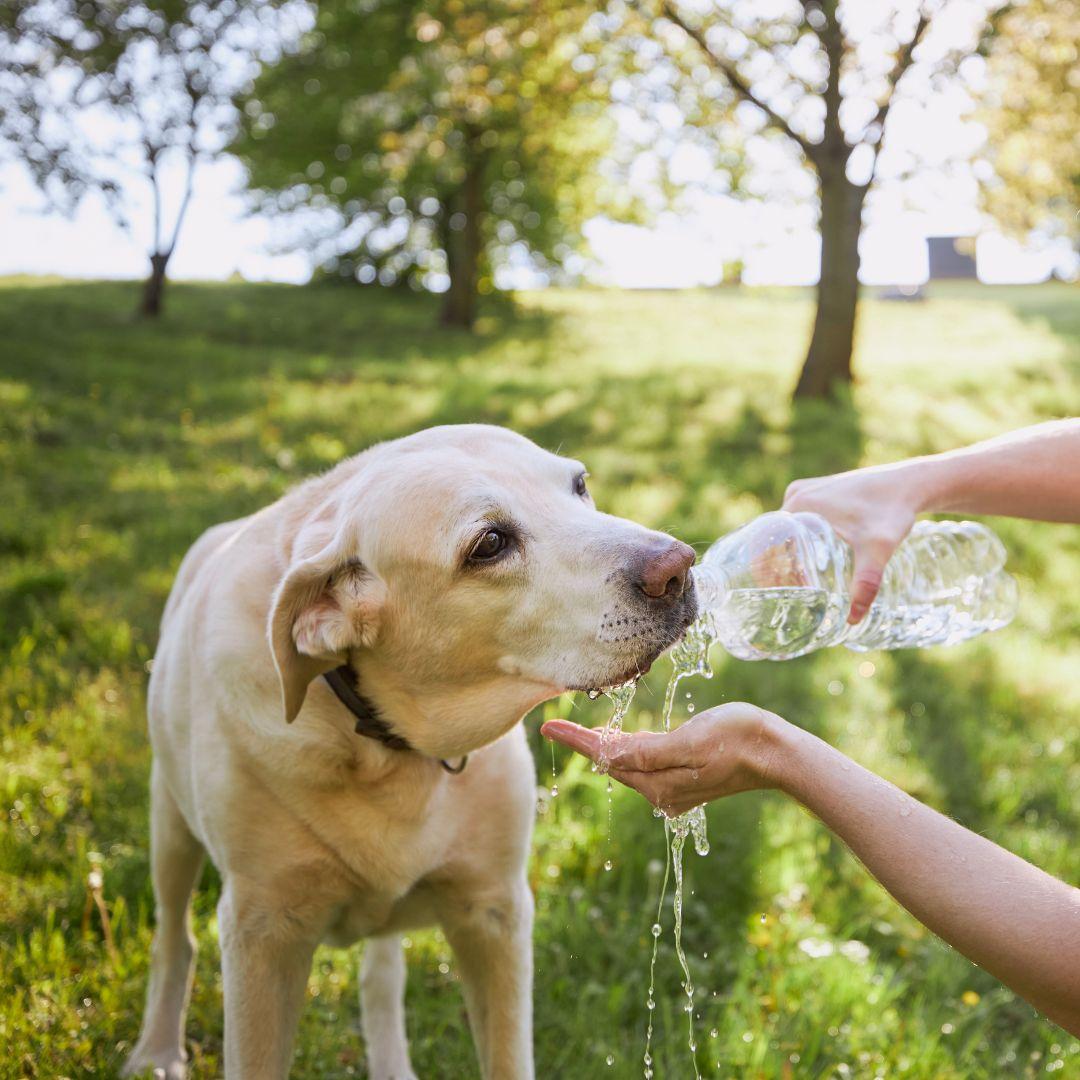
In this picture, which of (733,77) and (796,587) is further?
(733,77)

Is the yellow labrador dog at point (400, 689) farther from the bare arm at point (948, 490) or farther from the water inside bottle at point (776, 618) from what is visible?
the water inside bottle at point (776, 618)

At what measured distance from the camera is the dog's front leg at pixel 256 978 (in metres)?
2.58

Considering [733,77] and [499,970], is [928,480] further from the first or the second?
[733,77]

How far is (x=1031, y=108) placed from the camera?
13914mm

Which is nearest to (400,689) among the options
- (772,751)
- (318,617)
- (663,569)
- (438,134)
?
(318,617)

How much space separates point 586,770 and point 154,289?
17.0m

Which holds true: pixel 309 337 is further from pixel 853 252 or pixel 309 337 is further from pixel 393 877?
pixel 393 877

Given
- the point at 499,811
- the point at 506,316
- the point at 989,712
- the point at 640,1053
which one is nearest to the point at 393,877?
the point at 499,811

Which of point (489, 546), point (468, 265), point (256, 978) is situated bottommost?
point (256, 978)

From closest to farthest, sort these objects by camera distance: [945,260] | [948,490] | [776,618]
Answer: [948,490]
[776,618]
[945,260]

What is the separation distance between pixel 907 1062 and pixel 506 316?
2110cm

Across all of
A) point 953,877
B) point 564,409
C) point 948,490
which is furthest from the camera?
point 564,409

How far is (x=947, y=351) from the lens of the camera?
18531mm

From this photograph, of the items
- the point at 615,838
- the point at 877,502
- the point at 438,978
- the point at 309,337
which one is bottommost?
the point at 438,978
